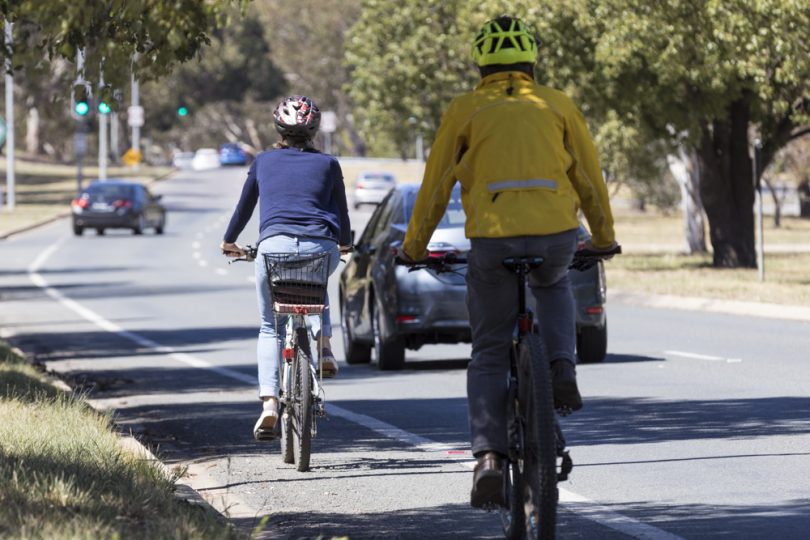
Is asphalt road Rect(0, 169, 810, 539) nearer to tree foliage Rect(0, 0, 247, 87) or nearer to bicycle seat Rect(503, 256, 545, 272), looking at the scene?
bicycle seat Rect(503, 256, 545, 272)

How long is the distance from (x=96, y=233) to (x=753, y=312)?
31.3 meters

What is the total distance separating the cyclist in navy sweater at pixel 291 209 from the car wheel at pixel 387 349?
19.5ft

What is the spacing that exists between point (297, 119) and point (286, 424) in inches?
60.8

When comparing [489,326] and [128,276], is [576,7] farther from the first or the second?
[489,326]

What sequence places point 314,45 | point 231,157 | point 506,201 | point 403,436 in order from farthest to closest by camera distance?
1. point 314,45
2. point 231,157
3. point 403,436
4. point 506,201

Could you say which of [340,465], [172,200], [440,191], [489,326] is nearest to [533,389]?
[489,326]

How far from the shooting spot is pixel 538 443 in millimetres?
6305

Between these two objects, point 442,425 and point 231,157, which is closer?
point 442,425

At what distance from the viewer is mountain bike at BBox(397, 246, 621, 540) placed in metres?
6.28

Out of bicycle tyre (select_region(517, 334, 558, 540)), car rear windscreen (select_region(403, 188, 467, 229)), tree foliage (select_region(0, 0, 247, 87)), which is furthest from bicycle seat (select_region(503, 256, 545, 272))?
car rear windscreen (select_region(403, 188, 467, 229))

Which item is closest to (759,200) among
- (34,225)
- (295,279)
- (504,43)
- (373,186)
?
(295,279)

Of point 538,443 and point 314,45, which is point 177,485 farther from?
point 314,45

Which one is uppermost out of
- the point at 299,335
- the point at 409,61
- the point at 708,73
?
the point at 409,61

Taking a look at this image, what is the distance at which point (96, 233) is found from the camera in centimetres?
5119
